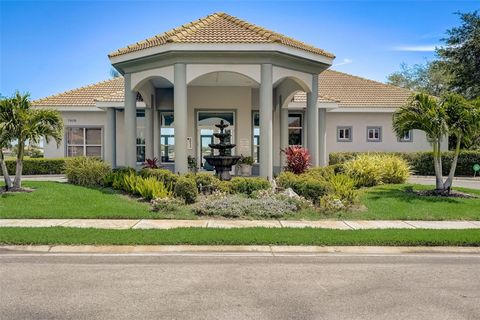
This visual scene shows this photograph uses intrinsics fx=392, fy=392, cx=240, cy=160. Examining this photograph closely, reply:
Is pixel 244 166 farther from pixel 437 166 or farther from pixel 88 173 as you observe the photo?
pixel 437 166

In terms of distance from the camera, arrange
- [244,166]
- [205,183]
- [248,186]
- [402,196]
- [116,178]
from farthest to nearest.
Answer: [244,166] < [116,178] < [402,196] < [205,183] < [248,186]

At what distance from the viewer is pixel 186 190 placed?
12.0 m

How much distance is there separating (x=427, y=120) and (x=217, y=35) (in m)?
8.07

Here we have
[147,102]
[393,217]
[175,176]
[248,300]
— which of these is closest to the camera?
[248,300]

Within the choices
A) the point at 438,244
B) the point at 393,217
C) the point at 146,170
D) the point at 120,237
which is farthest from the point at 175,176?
the point at 438,244

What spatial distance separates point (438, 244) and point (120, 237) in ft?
21.4

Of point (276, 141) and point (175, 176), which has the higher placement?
point (276, 141)

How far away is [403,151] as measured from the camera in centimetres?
2694

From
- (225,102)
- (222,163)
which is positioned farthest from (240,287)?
(225,102)

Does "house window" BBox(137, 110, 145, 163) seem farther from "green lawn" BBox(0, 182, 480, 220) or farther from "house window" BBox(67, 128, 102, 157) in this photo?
"green lawn" BBox(0, 182, 480, 220)

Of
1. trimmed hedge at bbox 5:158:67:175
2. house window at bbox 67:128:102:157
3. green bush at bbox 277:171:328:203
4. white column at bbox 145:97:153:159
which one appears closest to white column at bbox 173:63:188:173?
green bush at bbox 277:171:328:203

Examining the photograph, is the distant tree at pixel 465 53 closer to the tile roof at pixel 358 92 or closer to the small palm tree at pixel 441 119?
the tile roof at pixel 358 92

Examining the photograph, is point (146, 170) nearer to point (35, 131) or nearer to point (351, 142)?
point (35, 131)

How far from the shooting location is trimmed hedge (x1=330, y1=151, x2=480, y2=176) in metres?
24.0
